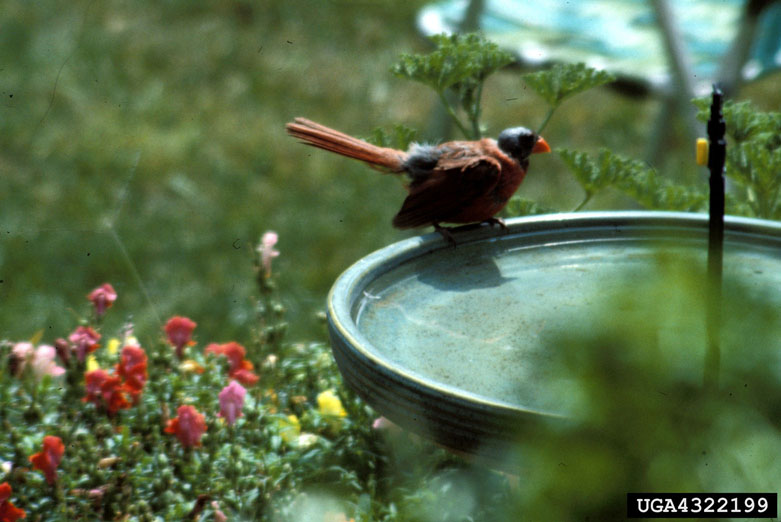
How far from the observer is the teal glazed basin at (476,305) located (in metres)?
1.20

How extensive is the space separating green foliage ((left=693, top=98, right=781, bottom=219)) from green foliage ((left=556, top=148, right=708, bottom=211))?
12 centimetres

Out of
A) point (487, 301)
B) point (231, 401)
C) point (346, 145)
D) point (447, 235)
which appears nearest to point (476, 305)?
point (487, 301)

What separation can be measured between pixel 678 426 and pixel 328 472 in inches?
62.4

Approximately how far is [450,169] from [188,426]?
79 cm

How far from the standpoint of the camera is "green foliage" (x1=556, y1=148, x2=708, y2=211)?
2262 millimetres

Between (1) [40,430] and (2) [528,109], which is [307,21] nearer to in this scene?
(2) [528,109]

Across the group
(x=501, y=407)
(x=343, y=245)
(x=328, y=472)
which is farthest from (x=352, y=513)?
(x=343, y=245)

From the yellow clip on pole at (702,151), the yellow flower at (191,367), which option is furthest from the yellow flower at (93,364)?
the yellow clip on pole at (702,151)

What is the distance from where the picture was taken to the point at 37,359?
81.6 inches

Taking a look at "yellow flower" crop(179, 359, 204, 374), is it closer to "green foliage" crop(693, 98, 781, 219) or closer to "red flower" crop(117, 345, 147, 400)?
"red flower" crop(117, 345, 147, 400)

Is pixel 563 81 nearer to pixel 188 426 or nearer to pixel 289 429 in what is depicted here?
pixel 289 429

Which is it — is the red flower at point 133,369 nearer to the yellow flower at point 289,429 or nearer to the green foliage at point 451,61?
the yellow flower at point 289,429

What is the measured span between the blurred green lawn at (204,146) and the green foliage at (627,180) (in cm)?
125

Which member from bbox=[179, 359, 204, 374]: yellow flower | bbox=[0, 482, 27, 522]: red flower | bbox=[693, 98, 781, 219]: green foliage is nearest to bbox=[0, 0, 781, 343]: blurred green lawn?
bbox=[179, 359, 204, 374]: yellow flower
